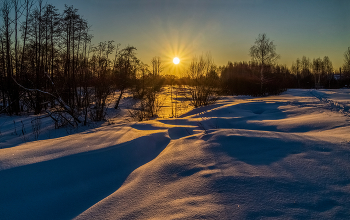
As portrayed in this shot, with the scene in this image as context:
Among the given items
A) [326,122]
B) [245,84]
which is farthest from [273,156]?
[245,84]

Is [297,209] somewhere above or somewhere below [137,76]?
below

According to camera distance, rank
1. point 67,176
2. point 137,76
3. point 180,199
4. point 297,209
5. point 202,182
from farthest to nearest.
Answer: point 137,76 → point 67,176 → point 202,182 → point 180,199 → point 297,209

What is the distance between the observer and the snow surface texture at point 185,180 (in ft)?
4.78

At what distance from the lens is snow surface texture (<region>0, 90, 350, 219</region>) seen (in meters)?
1.46

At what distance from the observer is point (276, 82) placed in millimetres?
21984

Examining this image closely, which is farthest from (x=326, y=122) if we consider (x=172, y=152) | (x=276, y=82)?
(x=276, y=82)

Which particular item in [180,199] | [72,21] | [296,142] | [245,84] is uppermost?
[72,21]

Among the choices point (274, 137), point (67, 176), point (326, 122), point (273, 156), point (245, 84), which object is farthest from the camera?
point (245, 84)

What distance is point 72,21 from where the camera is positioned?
818 centimetres

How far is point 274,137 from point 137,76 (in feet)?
40.2

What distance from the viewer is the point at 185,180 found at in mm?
1918

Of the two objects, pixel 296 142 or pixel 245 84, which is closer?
pixel 296 142

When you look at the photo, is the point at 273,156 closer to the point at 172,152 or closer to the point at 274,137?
the point at 274,137

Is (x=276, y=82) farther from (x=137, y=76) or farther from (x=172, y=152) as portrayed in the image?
(x=172, y=152)
